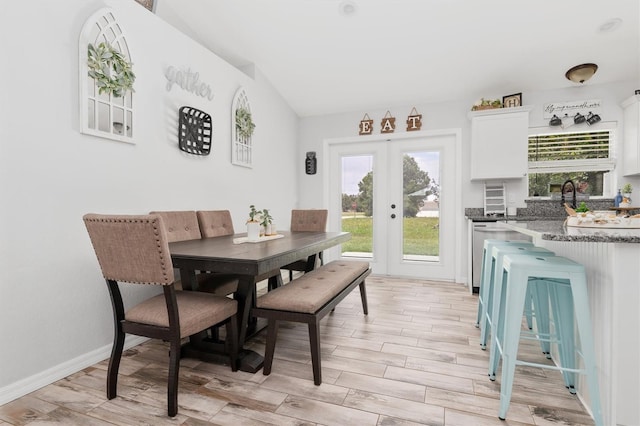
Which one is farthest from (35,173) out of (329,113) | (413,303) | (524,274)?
(329,113)

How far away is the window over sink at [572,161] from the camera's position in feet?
12.5

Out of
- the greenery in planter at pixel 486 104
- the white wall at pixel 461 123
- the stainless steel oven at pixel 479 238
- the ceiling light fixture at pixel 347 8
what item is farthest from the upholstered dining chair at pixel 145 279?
the greenery in planter at pixel 486 104

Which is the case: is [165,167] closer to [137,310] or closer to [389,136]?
[137,310]

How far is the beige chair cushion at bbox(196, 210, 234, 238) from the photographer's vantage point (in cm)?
289

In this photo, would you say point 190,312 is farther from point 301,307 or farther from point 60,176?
point 60,176

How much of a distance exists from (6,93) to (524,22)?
393 centimetres

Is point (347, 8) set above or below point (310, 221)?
above

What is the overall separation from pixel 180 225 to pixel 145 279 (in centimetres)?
110

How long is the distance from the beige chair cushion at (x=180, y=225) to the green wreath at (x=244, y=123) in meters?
1.30

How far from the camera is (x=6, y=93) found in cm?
174

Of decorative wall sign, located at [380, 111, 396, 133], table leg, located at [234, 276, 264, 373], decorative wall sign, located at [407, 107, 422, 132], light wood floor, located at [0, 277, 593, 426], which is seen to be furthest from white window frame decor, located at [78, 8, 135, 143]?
decorative wall sign, located at [407, 107, 422, 132]

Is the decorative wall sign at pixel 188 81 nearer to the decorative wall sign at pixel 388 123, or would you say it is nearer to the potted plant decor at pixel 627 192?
the decorative wall sign at pixel 388 123

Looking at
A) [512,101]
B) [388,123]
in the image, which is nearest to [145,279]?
[388,123]

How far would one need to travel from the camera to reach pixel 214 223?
9.95ft
